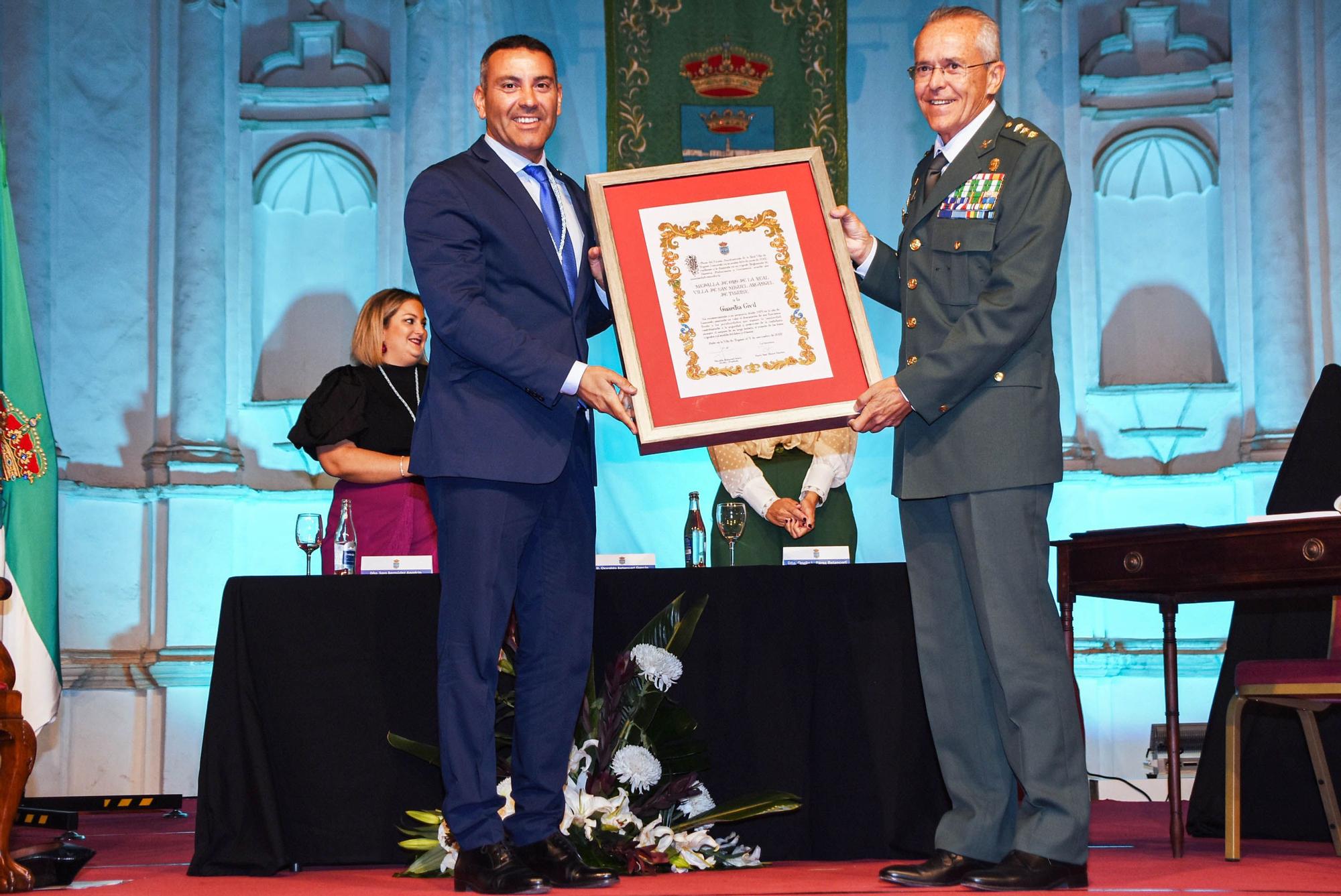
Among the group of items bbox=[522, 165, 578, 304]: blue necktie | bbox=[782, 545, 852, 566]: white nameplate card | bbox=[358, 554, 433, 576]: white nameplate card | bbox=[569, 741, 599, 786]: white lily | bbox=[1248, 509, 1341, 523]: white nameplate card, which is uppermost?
bbox=[522, 165, 578, 304]: blue necktie

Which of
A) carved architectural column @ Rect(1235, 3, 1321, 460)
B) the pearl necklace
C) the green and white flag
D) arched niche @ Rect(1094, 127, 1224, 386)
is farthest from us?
arched niche @ Rect(1094, 127, 1224, 386)

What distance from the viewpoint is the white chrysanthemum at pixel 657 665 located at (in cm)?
304

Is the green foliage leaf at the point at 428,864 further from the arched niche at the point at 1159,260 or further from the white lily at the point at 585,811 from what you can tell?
the arched niche at the point at 1159,260

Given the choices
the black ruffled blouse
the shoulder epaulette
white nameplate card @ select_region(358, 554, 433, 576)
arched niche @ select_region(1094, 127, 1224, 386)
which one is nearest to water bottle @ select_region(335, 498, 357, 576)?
white nameplate card @ select_region(358, 554, 433, 576)

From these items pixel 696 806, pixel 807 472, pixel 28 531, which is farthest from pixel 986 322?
pixel 28 531

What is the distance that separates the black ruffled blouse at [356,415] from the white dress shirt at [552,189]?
1367 mm

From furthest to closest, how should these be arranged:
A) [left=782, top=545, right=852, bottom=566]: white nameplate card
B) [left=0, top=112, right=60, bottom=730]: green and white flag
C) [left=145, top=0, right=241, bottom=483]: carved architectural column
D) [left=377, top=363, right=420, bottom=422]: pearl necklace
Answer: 1. [left=145, top=0, right=241, bottom=483]: carved architectural column
2. [left=377, top=363, right=420, bottom=422]: pearl necklace
3. [left=0, top=112, right=60, bottom=730]: green and white flag
4. [left=782, top=545, right=852, bottom=566]: white nameplate card

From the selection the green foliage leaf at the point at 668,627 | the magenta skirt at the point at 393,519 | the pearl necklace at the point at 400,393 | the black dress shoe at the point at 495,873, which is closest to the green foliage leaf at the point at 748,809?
the green foliage leaf at the point at 668,627

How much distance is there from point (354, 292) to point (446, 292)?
4.31m

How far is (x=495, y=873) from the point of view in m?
2.58

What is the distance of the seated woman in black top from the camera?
423cm

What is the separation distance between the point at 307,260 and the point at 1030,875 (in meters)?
5.45

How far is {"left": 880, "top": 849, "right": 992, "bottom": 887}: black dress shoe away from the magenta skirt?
2058mm

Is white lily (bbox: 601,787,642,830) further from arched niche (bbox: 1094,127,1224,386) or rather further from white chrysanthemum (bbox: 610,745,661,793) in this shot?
arched niche (bbox: 1094,127,1224,386)
